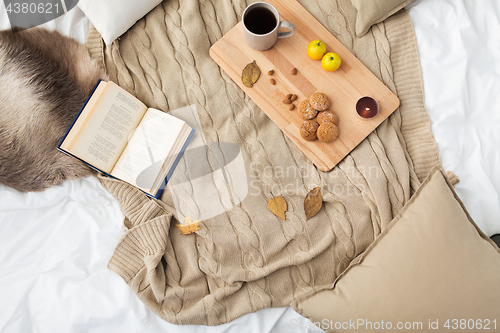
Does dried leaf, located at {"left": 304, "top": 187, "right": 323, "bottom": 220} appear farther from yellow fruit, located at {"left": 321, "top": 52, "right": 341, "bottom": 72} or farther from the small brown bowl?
yellow fruit, located at {"left": 321, "top": 52, "right": 341, "bottom": 72}

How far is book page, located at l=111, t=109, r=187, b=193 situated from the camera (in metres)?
0.92

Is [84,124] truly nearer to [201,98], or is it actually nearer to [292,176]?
[201,98]

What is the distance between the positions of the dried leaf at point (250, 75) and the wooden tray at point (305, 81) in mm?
14

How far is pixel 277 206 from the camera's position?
0.91 metres

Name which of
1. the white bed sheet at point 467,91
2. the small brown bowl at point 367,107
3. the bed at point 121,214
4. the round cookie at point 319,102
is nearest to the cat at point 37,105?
the bed at point 121,214

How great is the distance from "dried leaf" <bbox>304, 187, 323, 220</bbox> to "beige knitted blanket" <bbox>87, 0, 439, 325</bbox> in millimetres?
18

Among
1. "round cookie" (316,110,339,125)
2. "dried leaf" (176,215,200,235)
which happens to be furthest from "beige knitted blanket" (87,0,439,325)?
"round cookie" (316,110,339,125)

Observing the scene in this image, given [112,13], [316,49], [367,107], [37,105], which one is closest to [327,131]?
[367,107]

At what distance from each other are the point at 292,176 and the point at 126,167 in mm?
525

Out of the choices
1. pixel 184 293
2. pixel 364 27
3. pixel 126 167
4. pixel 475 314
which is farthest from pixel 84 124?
pixel 475 314

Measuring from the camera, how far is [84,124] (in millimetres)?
882

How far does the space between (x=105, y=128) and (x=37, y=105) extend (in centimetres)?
23

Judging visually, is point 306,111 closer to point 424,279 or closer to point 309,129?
point 309,129

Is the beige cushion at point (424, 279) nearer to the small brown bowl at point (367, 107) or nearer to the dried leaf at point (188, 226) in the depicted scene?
the small brown bowl at point (367, 107)
